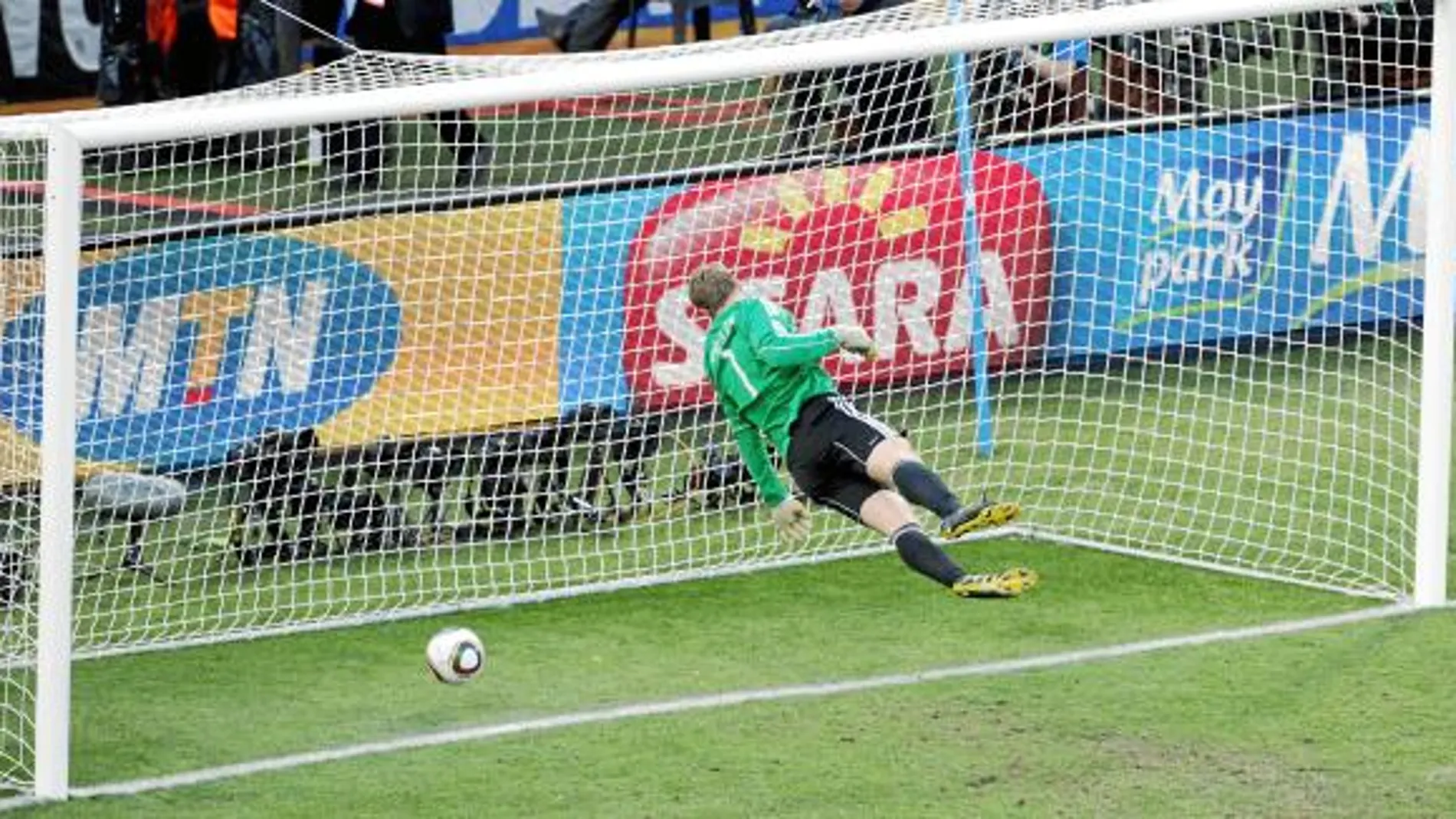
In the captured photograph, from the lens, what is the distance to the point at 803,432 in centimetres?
1109

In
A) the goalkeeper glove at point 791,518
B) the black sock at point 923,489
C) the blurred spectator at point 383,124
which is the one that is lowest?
the goalkeeper glove at point 791,518

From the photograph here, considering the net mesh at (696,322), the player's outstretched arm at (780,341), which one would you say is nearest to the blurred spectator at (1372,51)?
the net mesh at (696,322)

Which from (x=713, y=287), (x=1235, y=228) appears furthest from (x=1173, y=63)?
(x=713, y=287)

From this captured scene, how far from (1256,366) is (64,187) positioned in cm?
723

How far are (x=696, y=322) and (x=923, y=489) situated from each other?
3.19m

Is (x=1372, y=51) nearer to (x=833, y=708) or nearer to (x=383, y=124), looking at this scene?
(x=383, y=124)

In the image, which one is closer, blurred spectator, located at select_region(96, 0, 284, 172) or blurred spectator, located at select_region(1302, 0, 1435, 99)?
blurred spectator, located at select_region(1302, 0, 1435, 99)

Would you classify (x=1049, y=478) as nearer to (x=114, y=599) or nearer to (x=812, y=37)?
(x=812, y=37)

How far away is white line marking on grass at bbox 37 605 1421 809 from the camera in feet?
31.4

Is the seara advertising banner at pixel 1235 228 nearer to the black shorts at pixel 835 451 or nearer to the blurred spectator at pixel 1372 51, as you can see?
the blurred spectator at pixel 1372 51

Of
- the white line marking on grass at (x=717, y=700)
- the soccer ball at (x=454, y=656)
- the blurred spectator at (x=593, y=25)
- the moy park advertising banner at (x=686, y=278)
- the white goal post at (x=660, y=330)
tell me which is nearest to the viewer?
the white line marking on grass at (x=717, y=700)

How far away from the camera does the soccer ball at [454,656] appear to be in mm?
10086

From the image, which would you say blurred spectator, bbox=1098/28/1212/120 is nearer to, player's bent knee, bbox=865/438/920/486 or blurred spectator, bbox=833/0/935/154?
blurred spectator, bbox=833/0/935/154

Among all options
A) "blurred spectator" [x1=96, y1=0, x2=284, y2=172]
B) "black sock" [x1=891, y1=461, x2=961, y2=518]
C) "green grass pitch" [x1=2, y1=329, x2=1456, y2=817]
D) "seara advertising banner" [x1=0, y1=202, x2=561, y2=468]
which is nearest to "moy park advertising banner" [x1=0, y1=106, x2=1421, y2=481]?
"seara advertising banner" [x1=0, y1=202, x2=561, y2=468]
